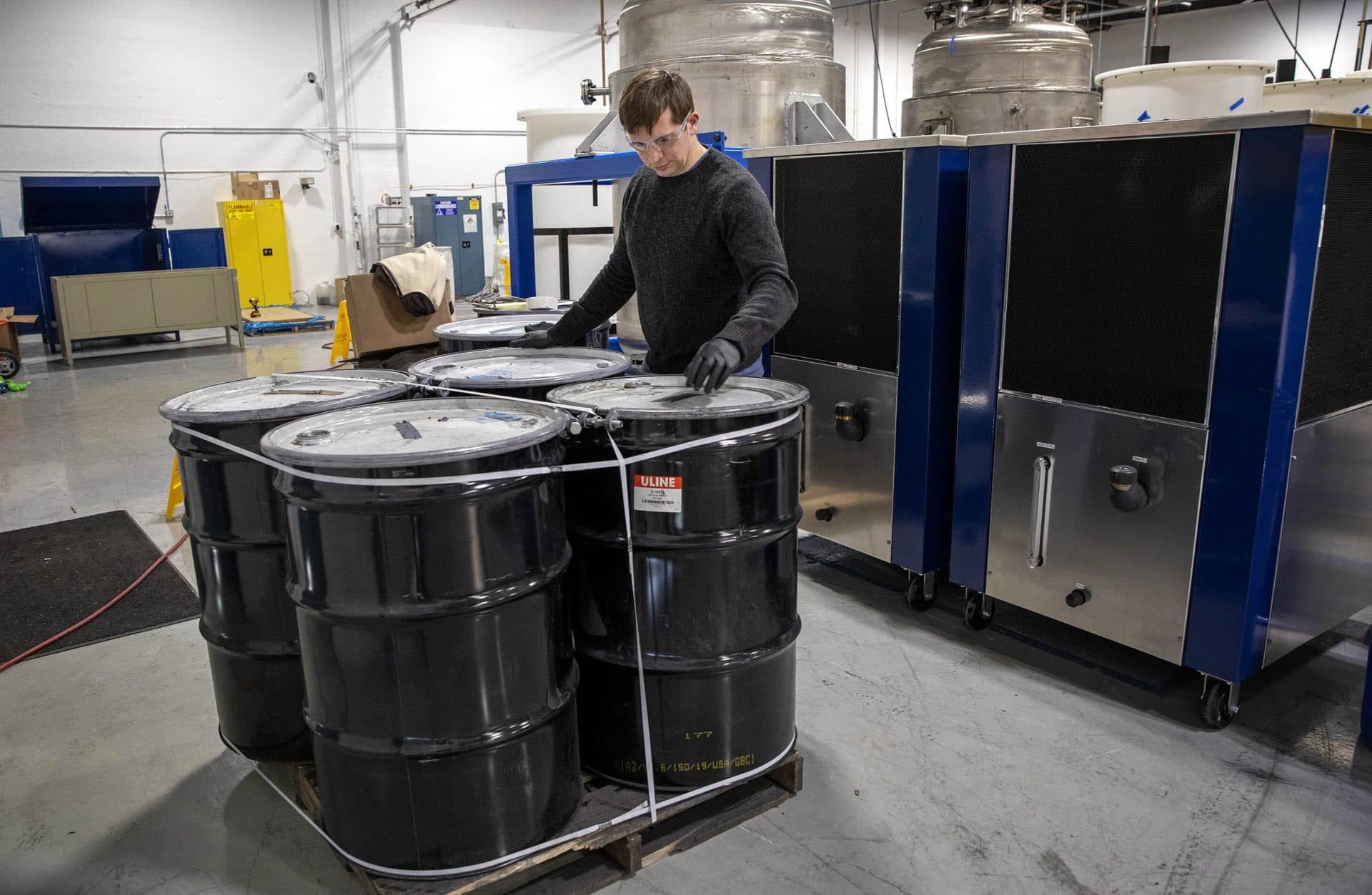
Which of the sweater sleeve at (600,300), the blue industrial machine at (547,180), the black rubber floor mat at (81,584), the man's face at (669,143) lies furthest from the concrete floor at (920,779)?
the blue industrial machine at (547,180)

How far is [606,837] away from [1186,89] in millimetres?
2890

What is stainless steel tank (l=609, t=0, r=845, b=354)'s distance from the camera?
12.6ft

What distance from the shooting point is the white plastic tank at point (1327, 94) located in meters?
3.31

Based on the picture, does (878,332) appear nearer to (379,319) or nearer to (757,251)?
(757,251)

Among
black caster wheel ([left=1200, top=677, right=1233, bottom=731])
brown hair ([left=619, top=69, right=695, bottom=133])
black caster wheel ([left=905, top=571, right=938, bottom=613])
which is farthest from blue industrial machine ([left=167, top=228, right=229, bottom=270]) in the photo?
black caster wheel ([left=1200, top=677, right=1233, bottom=731])

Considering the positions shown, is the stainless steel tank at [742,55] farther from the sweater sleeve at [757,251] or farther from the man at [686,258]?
the sweater sleeve at [757,251]

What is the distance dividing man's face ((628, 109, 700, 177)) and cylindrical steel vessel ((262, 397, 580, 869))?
75 centimetres

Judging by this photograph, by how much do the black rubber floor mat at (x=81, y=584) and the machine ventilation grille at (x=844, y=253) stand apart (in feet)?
7.15

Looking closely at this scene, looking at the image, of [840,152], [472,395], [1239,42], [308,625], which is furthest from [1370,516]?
[1239,42]

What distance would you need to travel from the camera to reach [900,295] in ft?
9.90

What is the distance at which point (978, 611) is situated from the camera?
3025mm

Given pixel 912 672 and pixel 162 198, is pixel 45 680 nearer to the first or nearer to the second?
pixel 912 672

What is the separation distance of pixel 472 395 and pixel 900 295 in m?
1.51

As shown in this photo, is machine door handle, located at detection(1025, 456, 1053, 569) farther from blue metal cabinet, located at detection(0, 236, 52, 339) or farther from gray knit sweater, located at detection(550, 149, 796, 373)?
blue metal cabinet, located at detection(0, 236, 52, 339)
